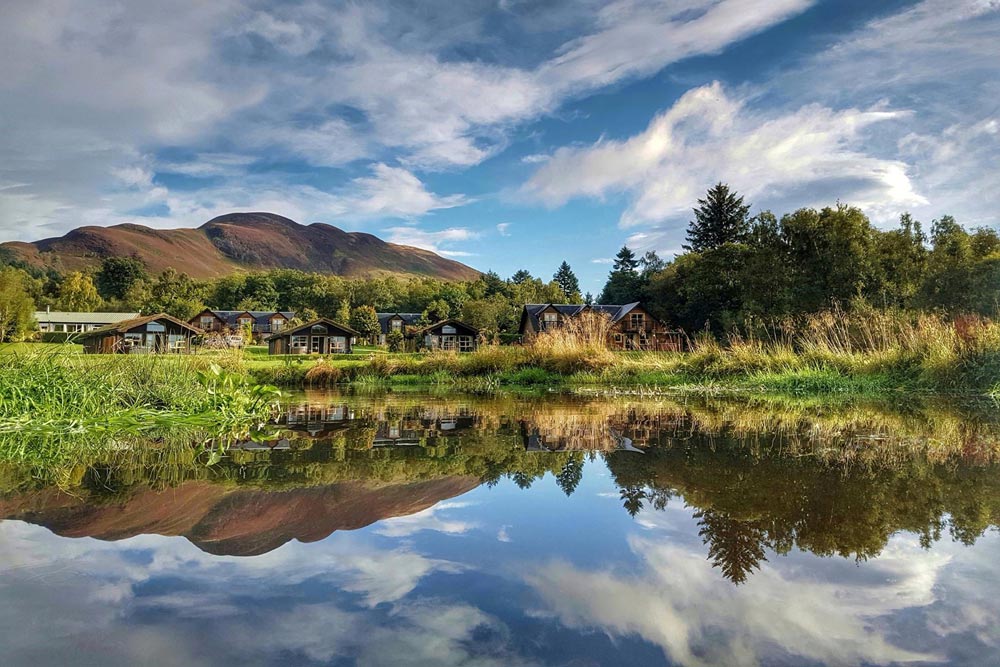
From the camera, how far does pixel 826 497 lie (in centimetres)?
274

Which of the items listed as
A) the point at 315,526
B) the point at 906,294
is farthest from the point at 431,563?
the point at 906,294

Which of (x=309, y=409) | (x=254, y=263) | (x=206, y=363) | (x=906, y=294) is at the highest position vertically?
(x=254, y=263)

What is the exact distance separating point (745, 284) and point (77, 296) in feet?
233

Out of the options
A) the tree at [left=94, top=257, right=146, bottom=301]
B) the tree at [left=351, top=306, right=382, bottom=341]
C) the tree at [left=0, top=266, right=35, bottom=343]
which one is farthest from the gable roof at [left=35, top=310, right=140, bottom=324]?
the tree at [left=351, top=306, right=382, bottom=341]

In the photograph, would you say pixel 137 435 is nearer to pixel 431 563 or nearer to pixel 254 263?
pixel 431 563

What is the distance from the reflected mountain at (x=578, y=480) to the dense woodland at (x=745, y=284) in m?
11.2

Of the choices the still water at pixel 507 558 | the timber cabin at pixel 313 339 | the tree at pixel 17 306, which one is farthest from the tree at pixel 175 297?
the still water at pixel 507 558

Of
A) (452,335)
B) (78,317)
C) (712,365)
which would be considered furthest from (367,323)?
(712,365)

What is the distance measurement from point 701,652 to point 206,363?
9266 millimetres

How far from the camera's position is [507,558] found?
2.11m

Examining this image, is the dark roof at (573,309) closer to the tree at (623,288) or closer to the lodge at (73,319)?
the tree at (623,288)

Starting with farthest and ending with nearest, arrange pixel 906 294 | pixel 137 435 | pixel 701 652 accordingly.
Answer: pixel 906 294 → pixel 137 435 → pixel 701 652

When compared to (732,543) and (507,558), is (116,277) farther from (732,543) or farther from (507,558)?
(732,543)

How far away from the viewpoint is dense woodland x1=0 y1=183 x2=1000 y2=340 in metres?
23.7
